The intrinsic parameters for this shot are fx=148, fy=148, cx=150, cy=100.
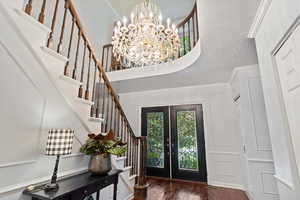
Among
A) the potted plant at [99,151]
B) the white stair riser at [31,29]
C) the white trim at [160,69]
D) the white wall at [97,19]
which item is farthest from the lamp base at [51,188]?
the white wall at [97,19]

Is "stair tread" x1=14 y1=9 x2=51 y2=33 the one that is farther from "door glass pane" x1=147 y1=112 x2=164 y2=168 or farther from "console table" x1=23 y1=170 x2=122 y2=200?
"door glass pane" x1=147 y1=112 x2=164 y2=168

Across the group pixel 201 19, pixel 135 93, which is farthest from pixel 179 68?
pixel 135 93

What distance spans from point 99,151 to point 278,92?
7.11ft

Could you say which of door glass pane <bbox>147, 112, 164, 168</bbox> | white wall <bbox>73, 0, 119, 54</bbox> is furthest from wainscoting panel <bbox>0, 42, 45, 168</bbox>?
white wall <bbox>73, 0, 119, 54</bbox>

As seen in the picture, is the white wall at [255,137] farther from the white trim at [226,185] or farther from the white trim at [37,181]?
the white trim at [37,181]

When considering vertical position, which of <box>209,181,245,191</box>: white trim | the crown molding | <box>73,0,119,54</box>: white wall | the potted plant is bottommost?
<box>209,181,245,191</box>: white trim

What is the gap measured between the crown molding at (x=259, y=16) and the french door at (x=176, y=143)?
8.31 ft

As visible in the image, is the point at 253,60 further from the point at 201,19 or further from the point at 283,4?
the point at 283,4

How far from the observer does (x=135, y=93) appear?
5.27 m

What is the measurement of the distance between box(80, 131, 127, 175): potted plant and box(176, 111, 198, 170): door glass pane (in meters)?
2.86

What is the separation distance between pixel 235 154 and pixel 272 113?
7.82 feet

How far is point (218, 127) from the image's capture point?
4055 mm

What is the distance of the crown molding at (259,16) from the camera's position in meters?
1.66

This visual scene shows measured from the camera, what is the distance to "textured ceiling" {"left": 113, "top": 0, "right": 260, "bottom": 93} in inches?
72.9
